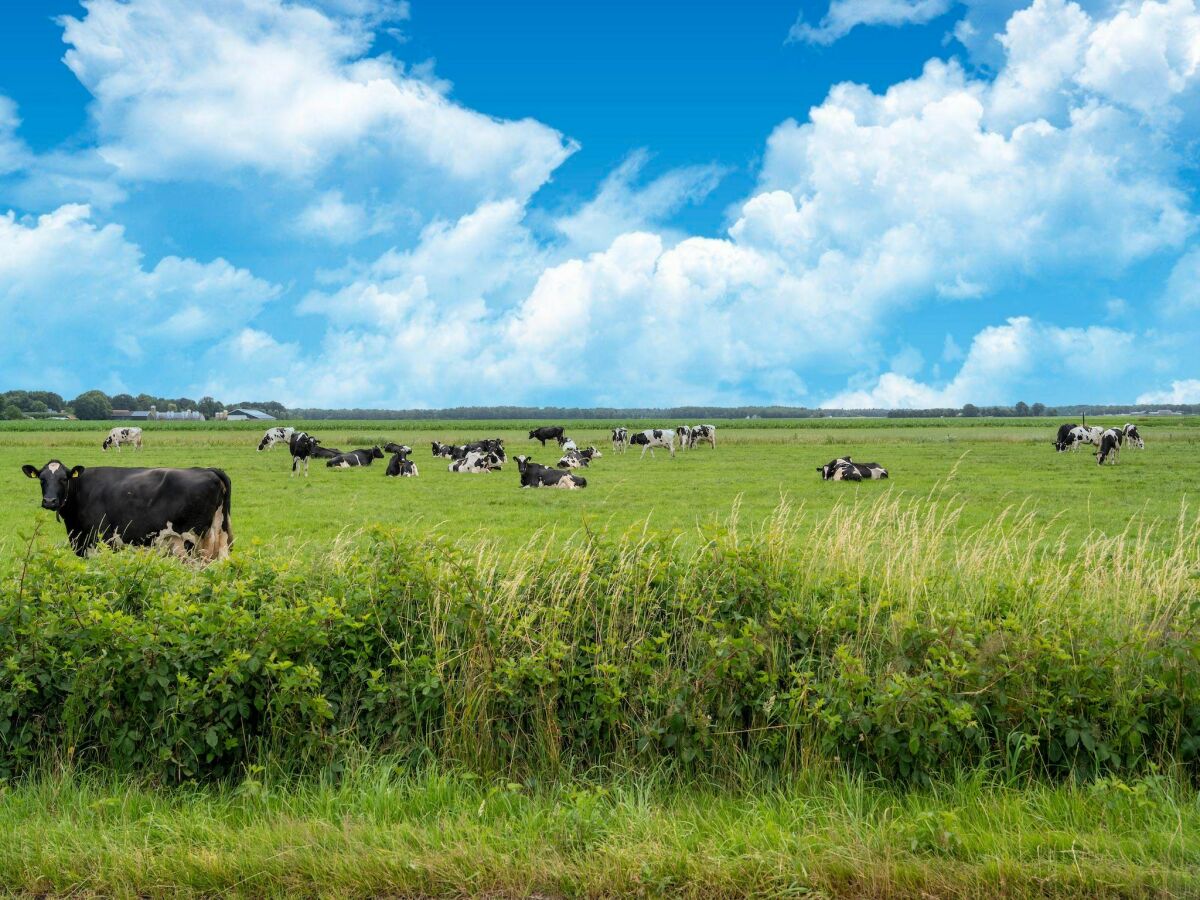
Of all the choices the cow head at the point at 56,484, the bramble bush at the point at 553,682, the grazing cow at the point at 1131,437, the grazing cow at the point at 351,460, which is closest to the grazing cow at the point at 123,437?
the grazing cow at the point at 351,460

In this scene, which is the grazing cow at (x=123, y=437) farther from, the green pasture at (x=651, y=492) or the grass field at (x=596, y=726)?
the grass field at (x=596, y=726)

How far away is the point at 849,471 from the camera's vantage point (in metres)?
31.8

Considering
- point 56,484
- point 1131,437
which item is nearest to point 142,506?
point 56,484

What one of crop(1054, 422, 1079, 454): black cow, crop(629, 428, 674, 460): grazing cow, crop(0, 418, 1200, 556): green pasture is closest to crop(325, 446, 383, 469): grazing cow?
crop(0, 418, 1200, 556): green pasture

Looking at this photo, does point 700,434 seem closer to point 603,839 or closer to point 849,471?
point 849,471

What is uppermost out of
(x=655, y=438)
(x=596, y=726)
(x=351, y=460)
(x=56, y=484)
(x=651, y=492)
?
(x=655, y=438)

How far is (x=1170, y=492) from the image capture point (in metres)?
25.8

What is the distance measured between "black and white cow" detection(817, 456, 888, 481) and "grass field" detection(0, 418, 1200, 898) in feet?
77.4

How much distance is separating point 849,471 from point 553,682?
27.3 metres

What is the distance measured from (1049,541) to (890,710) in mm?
13496

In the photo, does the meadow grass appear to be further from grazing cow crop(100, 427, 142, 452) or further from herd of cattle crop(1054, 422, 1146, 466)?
grazing cow crop(100, 427, 142, 452)

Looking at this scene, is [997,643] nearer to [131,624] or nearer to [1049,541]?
[131,624]

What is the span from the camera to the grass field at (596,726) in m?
4.70

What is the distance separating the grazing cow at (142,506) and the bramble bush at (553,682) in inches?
289
